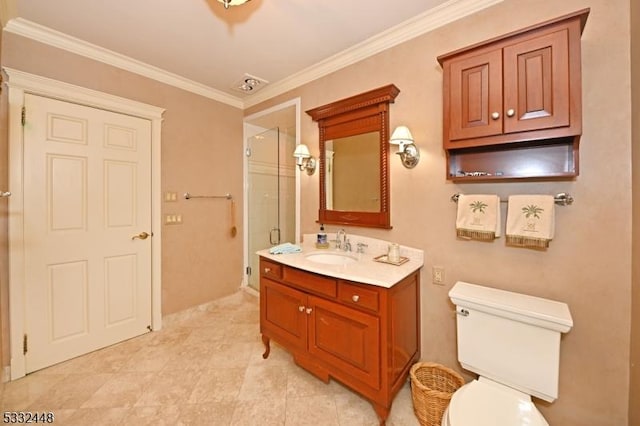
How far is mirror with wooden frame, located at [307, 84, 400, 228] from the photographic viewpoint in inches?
77.8

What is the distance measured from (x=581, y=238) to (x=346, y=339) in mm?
1351

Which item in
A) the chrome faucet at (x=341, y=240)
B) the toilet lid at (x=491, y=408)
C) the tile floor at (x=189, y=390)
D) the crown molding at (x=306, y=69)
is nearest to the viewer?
the toilet lid at (x=491, y=408)

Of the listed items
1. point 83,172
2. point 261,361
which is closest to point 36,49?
point 83,172

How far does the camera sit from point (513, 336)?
128 cm

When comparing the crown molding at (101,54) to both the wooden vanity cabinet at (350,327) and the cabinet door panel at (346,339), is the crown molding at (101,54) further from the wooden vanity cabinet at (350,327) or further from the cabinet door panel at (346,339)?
the cabinet door panel at (346,339)

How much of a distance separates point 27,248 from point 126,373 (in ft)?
3.84

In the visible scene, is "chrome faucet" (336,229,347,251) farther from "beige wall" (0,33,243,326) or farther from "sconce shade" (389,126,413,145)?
"beige wall" (0,33,243,326)

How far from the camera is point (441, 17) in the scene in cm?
170

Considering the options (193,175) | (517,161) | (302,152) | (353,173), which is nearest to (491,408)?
(517,161)

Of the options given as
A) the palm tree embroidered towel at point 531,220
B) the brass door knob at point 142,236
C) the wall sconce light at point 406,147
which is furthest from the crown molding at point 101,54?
the palm tree embroidered towel at point 531,220

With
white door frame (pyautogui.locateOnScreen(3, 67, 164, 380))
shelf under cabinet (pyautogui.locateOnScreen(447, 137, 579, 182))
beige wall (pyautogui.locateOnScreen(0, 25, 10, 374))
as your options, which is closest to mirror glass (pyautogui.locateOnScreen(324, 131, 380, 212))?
shelf under cabinet (pyautogui.locateOnScreen(447, 137, 579, 182))

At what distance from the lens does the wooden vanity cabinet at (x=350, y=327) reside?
1414mm

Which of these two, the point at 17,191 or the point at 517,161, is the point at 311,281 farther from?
the point at 17,191

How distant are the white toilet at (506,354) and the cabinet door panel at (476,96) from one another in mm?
903
